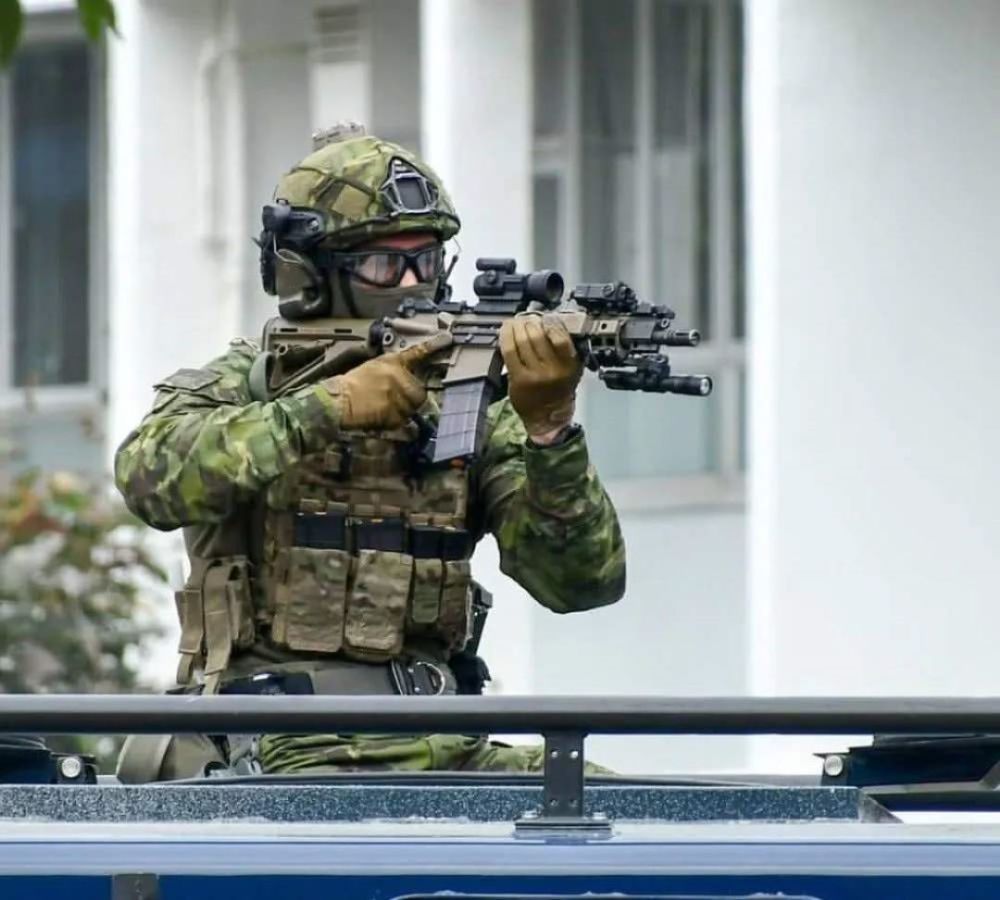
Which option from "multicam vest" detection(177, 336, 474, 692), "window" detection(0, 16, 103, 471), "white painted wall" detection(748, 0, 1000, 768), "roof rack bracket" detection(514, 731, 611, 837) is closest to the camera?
"roof rack bracket" detection(514, 731, 611, 837)

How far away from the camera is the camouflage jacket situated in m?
4.89

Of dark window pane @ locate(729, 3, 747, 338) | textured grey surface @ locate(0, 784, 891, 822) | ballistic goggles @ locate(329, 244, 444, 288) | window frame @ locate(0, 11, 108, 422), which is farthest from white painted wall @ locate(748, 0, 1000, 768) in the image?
textured grey surface @ locate(0, 784, 891, 822)

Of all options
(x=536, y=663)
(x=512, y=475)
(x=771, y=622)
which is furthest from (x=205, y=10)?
(x=512, y=475)

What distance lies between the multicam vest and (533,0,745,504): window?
710cm

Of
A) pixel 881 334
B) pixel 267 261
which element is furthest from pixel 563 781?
pixel 881 334

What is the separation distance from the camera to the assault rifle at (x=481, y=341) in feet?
15.6

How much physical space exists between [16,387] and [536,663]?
11.9 ft

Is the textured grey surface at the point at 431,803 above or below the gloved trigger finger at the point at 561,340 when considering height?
below

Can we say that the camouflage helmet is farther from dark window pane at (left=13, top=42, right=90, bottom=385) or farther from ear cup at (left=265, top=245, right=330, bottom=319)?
dark window pane at (left=13, top=42, right=90, bottom=385)

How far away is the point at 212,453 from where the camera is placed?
16.1 feet

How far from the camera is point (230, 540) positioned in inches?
201

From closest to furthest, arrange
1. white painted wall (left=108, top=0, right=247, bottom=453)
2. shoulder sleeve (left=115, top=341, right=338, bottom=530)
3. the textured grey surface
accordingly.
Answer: the textured grey surface
shoulder sleeve (left=115, top=341, right=338, bottom=530)
white painted wall (left=108, top=0, right=247, bottom=453)

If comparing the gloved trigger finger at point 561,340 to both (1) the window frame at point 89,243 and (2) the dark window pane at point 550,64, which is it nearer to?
(2) the dark window pane at point 550,64

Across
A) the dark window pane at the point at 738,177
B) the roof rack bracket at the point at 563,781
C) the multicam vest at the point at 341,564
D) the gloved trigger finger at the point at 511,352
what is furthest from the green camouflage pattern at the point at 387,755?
the dark window pane at the point at 738,177
